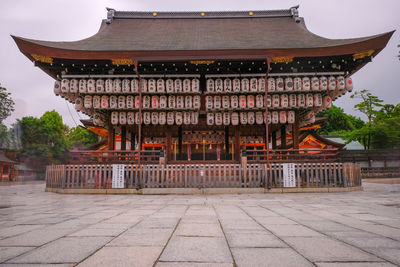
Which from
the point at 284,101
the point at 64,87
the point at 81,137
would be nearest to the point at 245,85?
the point at 284,101

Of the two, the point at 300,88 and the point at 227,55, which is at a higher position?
the point at 227,55

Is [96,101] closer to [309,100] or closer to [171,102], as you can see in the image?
[171,102]

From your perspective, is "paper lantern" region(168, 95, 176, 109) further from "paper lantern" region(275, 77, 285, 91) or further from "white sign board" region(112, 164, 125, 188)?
"paper lantern" region(275, 77, 285, 91)

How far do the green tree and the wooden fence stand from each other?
104ft

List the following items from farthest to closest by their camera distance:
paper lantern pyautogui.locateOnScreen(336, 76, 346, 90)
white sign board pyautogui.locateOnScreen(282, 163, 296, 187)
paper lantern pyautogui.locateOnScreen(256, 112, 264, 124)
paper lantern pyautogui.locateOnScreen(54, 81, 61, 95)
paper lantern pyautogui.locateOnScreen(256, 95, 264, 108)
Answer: paper lantern pyautogui.locateOnScreen(256, 112, 264, 124)
paper lantern pyautogui.locateOnScreen(54, 81, 61, 95)
paper lantern pyautogui.locateOnScreen(256, 95, 264, 108)
paper lantern pyautogui.locateOnScreen(336, 76, 346, 90)
white sign board pyautogui.locateOnScreen(282, 163, 296, 187)

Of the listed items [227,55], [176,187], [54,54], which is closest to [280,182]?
[176,187]

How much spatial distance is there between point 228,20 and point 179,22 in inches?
134

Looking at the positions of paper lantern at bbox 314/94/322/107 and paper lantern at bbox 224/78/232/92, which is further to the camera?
paper lantern at bbox 314/94/322/107

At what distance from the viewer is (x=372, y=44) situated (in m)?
9.66

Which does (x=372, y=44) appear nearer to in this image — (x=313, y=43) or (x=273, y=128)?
(x=313, y=43)

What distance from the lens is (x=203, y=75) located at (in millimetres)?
11930

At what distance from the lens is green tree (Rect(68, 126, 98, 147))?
39022 mm

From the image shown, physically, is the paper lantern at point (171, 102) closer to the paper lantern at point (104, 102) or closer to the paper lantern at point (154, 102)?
the paper lantern at point (154, 102)

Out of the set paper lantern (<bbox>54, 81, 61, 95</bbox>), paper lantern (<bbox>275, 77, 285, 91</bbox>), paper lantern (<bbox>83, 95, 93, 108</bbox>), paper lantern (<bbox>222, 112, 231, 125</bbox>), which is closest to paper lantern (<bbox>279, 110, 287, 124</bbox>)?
paper lantern (<bbox>275, 77, 285, 91</bbox>)
